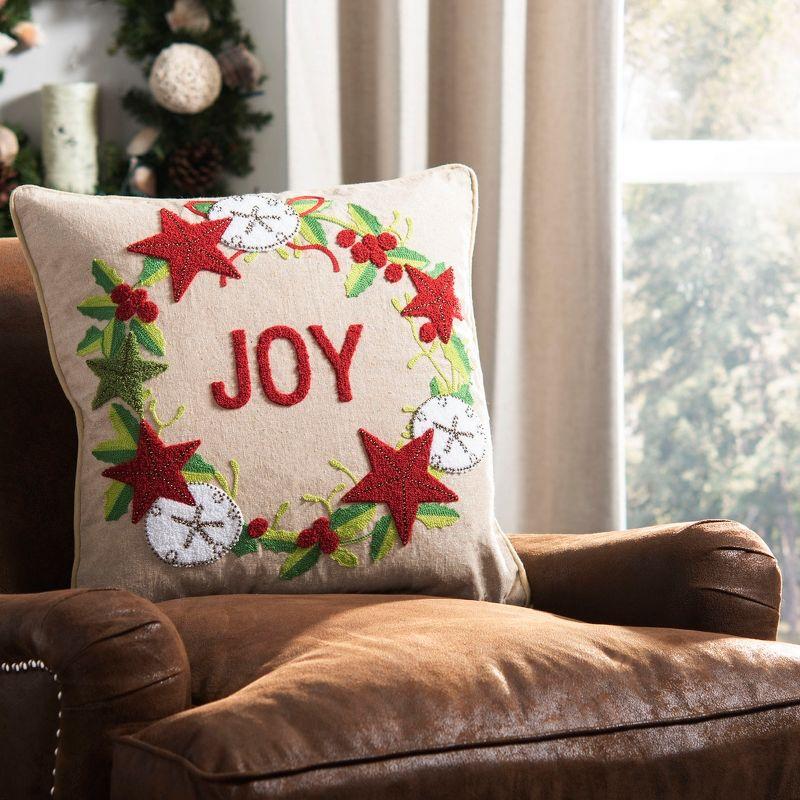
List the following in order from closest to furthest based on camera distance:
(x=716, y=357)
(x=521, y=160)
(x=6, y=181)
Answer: (x=521, y=160)
(x=6, y=181)
(x=716, y=357)

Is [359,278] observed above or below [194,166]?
below

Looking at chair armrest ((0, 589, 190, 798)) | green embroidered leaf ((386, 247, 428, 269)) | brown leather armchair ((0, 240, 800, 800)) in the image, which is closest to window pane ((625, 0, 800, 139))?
green embroidered leaf ((386, 247, 428, 269))

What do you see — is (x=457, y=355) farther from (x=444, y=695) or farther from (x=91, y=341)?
(x=444, y=695)

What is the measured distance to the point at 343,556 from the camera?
1.16 metres

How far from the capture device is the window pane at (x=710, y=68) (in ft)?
7.07

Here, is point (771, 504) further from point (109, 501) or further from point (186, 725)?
point (186, 725)

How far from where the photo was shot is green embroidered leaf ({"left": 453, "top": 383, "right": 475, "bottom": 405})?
1.26m

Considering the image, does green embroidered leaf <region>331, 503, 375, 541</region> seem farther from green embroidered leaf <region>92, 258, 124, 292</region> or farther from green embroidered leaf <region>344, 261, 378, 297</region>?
green embroidered leaf <region>92, 258, 124, 292</region>

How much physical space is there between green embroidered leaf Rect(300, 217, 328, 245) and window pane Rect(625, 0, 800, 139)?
113 cm

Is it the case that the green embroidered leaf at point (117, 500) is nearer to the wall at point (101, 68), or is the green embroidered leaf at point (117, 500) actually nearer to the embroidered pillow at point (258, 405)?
the embroidered pillow at point (258, 405)

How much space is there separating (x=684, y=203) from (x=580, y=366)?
20.5 inches

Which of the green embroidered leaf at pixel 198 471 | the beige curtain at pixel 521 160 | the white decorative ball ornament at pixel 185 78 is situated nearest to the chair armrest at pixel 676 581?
the green embroidered leaf at pixel 198 471

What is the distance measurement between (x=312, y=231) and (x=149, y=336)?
241 mm

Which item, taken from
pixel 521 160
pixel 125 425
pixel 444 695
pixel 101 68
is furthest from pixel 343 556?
pixel 101 68
